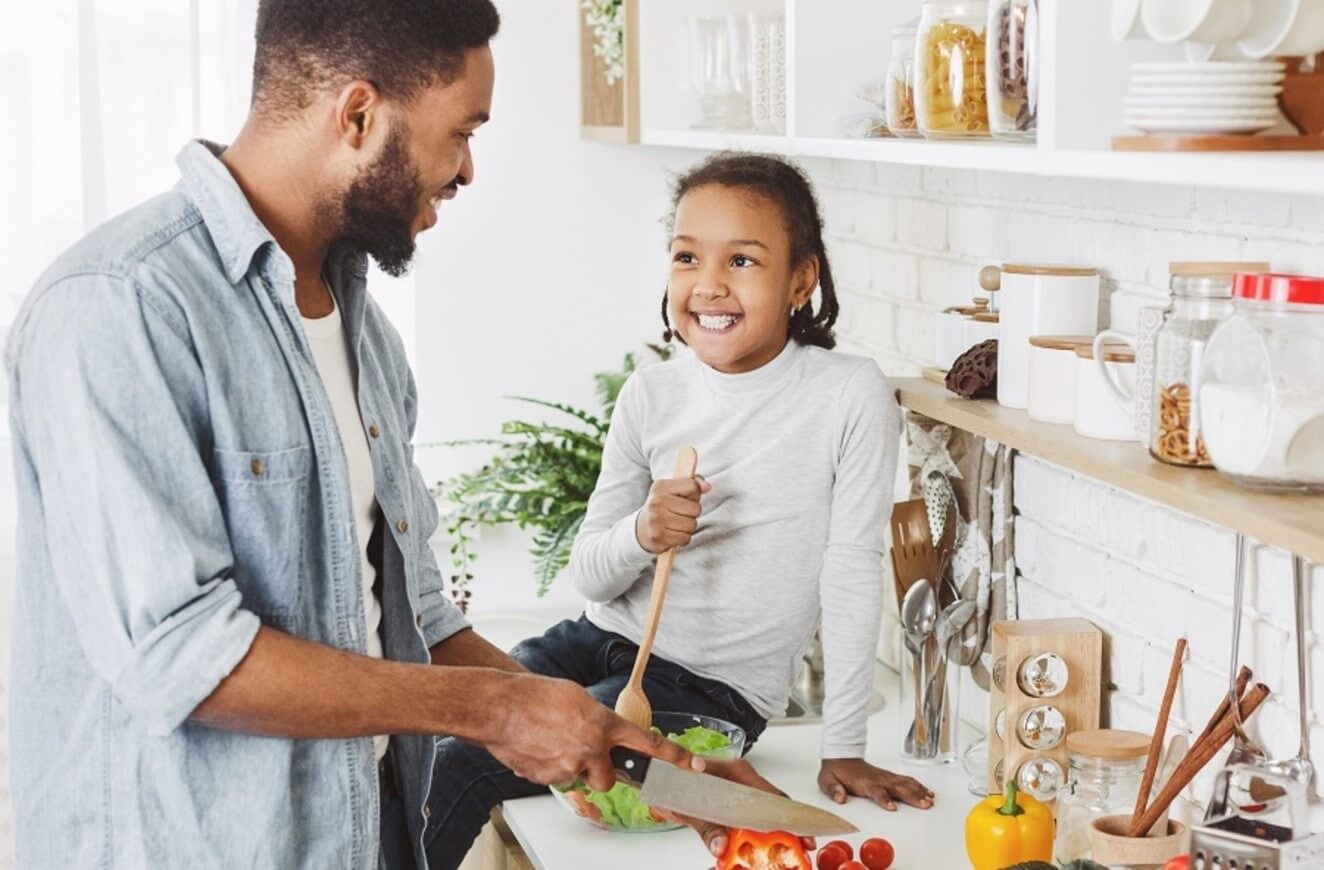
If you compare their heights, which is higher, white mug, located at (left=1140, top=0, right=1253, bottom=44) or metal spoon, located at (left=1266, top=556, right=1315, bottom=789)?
white mug, located at (left=1140, top=0, right=1253, bottom=44)

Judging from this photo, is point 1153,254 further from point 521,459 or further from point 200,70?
point 200,70

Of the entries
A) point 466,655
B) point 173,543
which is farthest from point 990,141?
point 173,543

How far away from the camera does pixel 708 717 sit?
6.55 feet

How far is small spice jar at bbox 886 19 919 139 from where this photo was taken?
1828mm

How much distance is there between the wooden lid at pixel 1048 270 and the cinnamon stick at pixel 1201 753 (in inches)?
20.2

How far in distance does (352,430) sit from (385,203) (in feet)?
0.79

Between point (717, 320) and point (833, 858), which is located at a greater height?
point (717, 320)

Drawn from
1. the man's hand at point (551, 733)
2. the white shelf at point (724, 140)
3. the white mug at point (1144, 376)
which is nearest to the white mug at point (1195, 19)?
the white mug at point (1144, 376)

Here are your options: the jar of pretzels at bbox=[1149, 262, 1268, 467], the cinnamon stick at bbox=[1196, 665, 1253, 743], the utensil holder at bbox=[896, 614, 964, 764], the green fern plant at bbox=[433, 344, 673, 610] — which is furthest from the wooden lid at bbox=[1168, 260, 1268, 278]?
the green fern plant at bbox=[433, 344, 673, 610]

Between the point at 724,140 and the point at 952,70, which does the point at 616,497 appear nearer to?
the point at 724,140

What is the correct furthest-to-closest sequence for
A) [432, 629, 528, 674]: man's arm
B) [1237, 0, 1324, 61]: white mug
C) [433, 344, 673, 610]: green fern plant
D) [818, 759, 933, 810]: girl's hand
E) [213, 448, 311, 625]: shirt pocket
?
[433, 344, 673, 610]: green fern plant
[818, 759, 933, 810]: girl's hand
[432, 629, 528, 674]: man's arm
[213, 448, 311, 625]: shirt pocket
[1237, 0, 1324, 61]: white mug

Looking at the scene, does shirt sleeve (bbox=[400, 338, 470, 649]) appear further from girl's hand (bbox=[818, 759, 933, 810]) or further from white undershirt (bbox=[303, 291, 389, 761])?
girl's hand (bbox=[818, 759, 933, 810])

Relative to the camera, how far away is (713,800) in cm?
153

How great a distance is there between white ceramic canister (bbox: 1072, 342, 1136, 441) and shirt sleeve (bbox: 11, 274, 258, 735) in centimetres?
84
